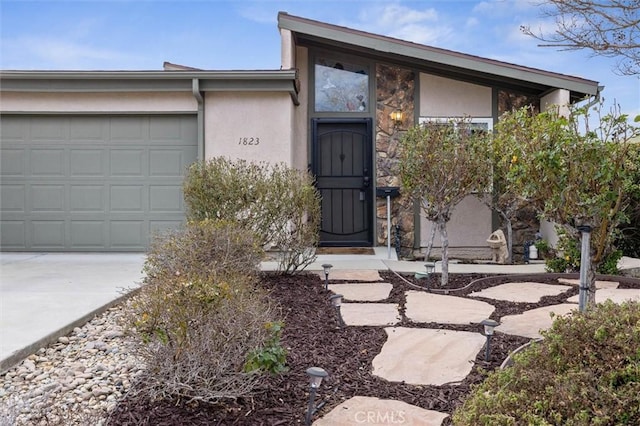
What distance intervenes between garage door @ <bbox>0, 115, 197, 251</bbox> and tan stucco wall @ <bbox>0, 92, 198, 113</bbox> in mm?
175

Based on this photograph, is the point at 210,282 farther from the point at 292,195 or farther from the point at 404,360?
the point at 292,195

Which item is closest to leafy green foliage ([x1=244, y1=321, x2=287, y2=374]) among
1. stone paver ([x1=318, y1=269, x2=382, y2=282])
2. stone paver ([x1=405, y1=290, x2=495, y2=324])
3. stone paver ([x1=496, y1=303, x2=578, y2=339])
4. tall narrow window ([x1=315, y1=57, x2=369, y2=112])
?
stone paver ([x1=405, y1=290, x2=495, y2=324])

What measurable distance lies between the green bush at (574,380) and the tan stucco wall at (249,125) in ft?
19.5

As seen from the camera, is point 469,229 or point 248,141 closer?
point 248,141

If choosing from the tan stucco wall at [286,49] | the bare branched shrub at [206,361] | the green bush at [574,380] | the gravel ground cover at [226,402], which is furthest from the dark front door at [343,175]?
the green bush at [574,380]

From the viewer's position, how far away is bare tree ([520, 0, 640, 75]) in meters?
4.95

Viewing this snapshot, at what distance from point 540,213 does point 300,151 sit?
5.01 meters

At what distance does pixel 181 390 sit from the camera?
2322 millimetres

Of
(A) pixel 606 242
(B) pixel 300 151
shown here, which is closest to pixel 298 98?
(B) pixel 300 151

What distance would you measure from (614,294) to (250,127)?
5309 mm

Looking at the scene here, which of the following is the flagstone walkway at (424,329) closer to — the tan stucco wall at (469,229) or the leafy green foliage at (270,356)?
the leafy green foliage at (270,356)

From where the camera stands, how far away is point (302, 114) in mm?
8266

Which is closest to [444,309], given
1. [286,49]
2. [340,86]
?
[340,86]

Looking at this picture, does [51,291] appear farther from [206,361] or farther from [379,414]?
[379,414]
